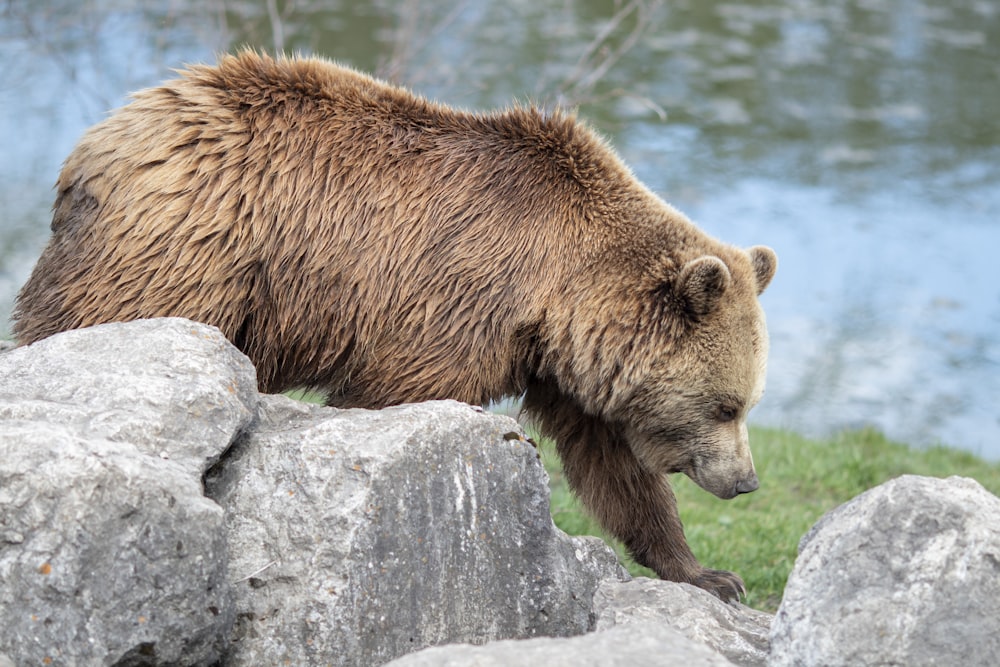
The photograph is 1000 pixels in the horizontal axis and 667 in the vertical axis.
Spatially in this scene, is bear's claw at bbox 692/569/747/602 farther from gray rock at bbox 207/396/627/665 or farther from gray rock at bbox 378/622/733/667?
gray rock at bbox 378/622/733/667

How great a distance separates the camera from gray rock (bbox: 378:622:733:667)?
244 centimetres

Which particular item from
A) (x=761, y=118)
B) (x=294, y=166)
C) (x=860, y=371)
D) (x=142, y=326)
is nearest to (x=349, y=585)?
(x=142, y=326)

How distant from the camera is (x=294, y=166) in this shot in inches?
161

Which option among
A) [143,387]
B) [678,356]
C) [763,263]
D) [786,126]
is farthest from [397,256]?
[786,126]

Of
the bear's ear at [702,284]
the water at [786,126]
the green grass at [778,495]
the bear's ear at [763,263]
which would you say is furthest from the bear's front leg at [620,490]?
the water at [786,126]

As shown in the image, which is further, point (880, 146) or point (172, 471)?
point (880, 146)

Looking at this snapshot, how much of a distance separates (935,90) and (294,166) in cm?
1373

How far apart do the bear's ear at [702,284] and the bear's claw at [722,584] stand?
1044 millimetres

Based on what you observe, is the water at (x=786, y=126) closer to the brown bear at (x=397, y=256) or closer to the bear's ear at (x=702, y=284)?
the brown bear at (x=397, y=256)

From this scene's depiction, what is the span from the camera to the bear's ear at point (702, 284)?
4082mm

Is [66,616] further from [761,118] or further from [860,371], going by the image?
[761,118]

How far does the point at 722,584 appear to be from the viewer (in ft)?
14.8

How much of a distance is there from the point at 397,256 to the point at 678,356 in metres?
1.05

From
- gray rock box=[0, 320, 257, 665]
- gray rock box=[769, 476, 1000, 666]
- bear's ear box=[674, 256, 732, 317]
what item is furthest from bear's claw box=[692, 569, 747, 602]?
gray rock box=[0, 320, 257, 665]
